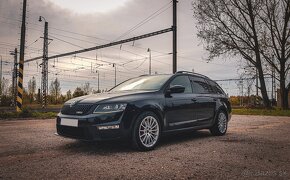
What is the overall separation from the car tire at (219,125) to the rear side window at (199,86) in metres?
0.71

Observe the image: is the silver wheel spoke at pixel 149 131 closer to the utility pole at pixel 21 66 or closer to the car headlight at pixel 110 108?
the car headlight at pixel 110 108

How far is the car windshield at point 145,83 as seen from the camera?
562 centimetres

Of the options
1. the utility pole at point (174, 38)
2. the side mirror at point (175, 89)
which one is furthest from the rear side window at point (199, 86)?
the utility pole at point (174, 38)

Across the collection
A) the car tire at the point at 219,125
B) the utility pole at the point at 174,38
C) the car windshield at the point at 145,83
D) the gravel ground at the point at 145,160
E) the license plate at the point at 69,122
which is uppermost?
the utility pole at the point at 174,38

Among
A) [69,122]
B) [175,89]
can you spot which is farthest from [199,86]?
[69,122]

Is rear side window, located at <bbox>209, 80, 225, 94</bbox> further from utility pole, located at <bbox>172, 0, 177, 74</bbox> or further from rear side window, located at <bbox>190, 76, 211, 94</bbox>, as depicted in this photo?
utility pole, located at <bbox>172, 0, 177, 74</bbox>

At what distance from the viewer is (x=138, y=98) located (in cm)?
493

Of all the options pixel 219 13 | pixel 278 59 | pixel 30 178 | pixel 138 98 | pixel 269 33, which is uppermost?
pixel 219 13

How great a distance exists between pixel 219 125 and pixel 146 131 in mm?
2779

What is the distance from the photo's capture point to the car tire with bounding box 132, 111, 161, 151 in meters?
4.76

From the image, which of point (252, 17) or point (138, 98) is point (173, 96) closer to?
point (138, 98)

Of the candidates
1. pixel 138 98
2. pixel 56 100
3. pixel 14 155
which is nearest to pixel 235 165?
pixel 138 98

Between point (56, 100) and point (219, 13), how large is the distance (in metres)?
43.6

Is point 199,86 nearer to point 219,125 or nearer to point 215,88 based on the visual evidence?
point 215,88
